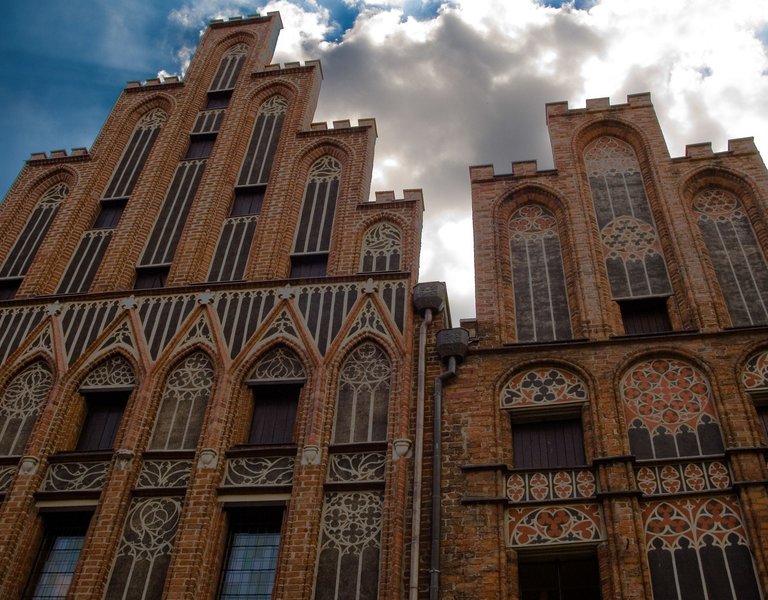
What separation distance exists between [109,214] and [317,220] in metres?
5.38

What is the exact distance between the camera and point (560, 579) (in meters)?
12.1

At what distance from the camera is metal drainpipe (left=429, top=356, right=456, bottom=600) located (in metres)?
11.7

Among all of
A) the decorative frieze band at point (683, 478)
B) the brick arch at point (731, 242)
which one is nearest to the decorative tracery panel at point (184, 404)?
the decorative frieze band at point (683, 478)

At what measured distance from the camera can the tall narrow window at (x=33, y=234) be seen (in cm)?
1827

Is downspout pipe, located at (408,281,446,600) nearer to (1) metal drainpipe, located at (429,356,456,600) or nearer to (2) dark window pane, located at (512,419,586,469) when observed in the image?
(1) metal drainpipe, located at (429,356,456,600)

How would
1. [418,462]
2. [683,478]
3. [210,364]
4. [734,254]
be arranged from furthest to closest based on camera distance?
[734,254] < [210,364] < [418,462] < [683,478]

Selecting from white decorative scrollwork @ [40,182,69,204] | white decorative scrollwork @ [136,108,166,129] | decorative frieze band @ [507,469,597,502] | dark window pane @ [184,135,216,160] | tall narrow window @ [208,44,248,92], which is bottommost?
decorative frieze band @ [507,469,597,502]

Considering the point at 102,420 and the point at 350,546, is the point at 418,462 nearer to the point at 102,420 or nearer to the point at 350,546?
the point at 350,546

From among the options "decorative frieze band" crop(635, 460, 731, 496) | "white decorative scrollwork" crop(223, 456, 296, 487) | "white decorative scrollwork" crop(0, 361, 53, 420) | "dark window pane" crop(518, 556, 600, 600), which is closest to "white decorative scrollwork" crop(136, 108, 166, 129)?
"white decorative scrollwork" crop(0, 361, 53, 420)

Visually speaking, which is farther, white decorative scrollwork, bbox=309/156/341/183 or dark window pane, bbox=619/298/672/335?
white decorative scrollwork, bbox=309/156/341/183

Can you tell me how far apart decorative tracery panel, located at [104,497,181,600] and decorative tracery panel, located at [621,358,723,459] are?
302 inches

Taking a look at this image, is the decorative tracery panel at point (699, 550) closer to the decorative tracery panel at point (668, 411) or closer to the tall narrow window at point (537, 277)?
the decorative tracery panel at point (668, 411)

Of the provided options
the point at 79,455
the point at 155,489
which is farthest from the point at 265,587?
the point at 79,455

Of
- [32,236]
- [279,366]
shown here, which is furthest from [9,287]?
[279,366]
